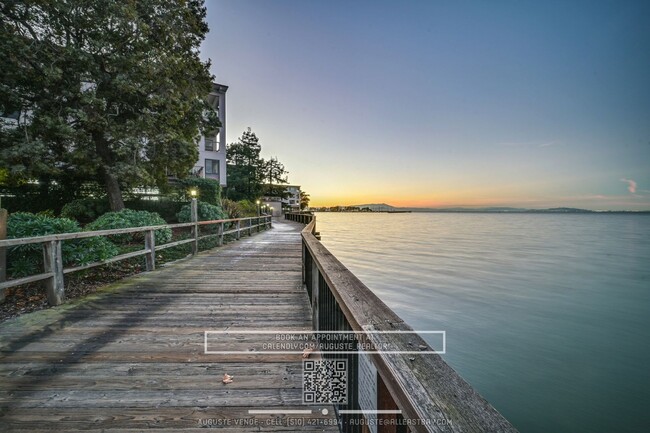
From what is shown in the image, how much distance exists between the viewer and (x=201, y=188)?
48.8ft

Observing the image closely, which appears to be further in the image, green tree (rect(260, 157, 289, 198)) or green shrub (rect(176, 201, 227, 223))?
green tree (rect(260, 157, 289, 198))

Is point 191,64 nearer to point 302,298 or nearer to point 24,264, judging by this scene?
point 24,264

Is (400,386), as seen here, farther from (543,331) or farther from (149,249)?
(543,331)

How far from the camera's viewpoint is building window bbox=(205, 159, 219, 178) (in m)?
24.8

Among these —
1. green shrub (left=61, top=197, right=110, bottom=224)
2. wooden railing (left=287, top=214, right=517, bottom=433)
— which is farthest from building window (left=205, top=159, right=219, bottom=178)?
wooden railing (left=287, top=214, right=517, bottom=433)

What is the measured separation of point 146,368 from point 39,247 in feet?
12.4

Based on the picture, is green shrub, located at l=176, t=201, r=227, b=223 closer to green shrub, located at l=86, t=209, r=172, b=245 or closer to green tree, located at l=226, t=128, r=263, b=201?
green shrub, located at l=86, t=209, r=172, b=245

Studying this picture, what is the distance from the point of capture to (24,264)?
4406 millimetres

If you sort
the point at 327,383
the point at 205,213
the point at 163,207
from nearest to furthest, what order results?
the point at 327,383 < the point at 205,213 < the point at 163,207

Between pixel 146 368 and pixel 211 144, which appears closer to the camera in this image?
pixel 146 368

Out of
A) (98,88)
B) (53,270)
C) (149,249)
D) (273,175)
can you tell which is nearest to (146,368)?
(53,270)

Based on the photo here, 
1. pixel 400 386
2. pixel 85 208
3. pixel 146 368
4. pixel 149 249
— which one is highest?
pixel 85 208

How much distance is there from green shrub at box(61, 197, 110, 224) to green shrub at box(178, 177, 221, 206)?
320cm

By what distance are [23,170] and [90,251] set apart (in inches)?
282
